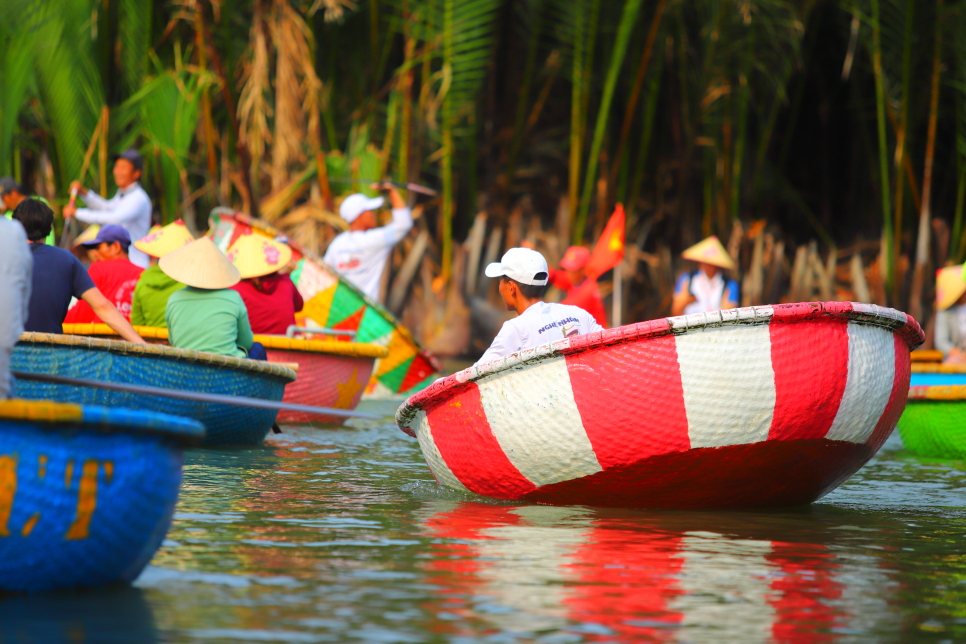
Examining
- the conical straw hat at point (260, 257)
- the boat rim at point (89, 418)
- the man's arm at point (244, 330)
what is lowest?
the boat rim at point (89, 418)

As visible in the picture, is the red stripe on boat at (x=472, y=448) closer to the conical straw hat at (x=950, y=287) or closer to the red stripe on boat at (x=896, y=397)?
the red stripe on boat at (x=896, y=397)

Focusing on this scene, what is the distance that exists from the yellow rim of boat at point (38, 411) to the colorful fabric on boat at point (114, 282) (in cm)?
536

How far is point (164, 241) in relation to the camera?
9633 mm

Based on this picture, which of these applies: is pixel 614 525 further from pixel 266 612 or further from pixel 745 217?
pixel 745 217

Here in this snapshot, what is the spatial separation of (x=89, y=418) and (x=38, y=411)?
13cm

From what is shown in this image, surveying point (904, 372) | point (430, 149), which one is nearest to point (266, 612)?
point (904, 372)

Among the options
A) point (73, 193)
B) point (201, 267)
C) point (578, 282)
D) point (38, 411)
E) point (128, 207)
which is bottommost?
point (38, 411)

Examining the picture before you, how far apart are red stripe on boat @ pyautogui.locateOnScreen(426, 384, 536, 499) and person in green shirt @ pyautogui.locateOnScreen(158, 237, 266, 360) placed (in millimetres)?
2354

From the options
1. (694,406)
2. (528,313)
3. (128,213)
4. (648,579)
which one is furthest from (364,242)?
(648,579)

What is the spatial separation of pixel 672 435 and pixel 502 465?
2.66 feet

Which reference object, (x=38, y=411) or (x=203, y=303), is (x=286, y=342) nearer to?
(x=203, y=303)

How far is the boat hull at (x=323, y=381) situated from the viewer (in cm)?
905

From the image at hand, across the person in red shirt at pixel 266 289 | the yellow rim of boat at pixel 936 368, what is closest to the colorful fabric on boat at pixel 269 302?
the person in red shirt at pixel 266 289

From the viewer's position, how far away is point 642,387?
5211mm
